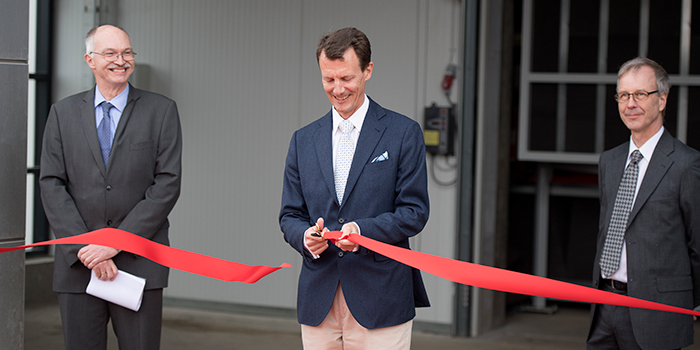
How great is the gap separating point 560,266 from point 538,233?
470 millimetres

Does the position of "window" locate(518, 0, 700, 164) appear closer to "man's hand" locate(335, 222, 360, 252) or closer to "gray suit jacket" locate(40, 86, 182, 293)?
"gray suit jacket" locate(40, 86, 182, 293)

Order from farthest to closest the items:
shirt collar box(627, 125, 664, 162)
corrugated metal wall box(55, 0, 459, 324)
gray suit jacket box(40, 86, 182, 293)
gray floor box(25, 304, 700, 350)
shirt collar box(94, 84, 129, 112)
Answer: corrugated metal wall box(55, 0, 459, 324), gray floor box(25, 304, 700, 350), shirt collar box(94, 84, 129, 112), gray suit jacket box(40, 86, 182, 293), shirt collar box(627, 125, 664, 162)

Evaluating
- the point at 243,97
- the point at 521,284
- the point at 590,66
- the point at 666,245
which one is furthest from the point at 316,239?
the point at 590,66

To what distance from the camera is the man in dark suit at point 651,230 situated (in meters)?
2.34

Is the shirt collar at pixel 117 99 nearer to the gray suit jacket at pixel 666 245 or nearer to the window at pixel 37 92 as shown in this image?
the gray suit jacket at pixel 666 245

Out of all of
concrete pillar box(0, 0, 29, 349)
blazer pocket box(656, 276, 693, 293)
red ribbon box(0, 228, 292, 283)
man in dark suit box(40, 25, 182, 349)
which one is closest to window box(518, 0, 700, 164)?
blazer pocket box(656, 276, 693, 293)

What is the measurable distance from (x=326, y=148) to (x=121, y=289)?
3.52ft

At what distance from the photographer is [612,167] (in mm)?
2576

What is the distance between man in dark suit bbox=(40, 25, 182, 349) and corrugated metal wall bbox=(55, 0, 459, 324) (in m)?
2.64

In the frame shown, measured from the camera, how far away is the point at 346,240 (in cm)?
195

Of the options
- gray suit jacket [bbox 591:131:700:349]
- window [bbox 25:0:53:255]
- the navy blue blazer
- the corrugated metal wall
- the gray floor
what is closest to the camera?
the navy blue blazer

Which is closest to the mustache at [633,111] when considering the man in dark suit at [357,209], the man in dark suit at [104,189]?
the man in dark suit at [357,209]

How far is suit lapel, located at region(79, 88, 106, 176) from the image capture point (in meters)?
2.59

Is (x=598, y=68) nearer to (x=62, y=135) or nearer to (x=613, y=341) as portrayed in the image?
(x=613, y=341)
